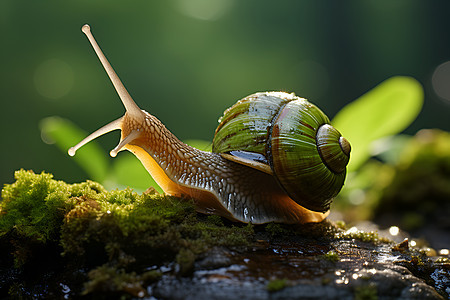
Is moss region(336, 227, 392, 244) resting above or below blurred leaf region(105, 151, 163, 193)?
below

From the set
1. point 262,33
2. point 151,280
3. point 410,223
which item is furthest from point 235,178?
point 262,33

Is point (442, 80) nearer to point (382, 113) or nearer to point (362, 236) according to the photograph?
point (382, 113)

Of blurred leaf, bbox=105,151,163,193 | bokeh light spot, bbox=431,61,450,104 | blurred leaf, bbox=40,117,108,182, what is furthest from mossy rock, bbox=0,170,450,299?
bokeh light spot, bbox=431,61,450,104

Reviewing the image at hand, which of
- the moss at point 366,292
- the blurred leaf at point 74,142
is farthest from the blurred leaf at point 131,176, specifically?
the moss at point 366,292

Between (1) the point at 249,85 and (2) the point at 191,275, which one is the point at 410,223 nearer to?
(2) the point at 191,275

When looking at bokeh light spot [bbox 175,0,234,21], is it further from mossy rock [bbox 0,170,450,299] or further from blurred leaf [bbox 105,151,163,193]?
mossy rock [bbox 0,170,450,299]

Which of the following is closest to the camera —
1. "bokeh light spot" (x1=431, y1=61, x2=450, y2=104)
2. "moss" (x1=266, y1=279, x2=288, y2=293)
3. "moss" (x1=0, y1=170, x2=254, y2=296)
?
"moss" (x1=266, y1=279, x2=288, y2=293)

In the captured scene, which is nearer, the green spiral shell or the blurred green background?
the green spiral shell
